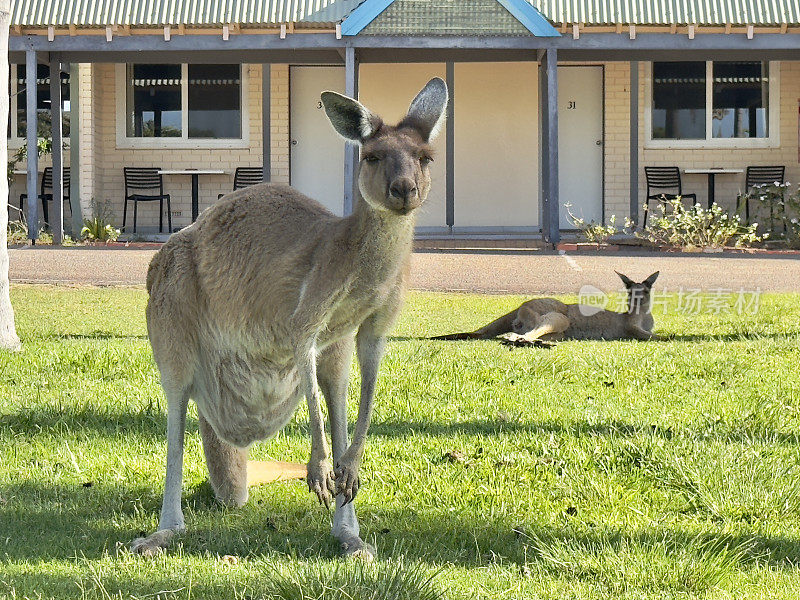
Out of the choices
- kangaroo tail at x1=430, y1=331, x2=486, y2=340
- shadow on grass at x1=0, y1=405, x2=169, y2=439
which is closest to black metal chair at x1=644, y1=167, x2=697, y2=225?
kangaroo tail at x1=430, y1=331, x2=486, y2=340

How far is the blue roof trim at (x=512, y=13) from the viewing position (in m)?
17.9

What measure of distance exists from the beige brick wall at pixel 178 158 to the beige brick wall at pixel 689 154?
21.5 ft

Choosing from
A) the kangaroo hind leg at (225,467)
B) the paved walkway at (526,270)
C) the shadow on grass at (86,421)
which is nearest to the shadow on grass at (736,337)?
the paved walkway at (526,270)

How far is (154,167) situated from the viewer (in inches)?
853

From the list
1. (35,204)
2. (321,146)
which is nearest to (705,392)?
(35,204)

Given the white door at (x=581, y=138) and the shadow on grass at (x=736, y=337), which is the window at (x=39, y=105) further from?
the shadow on grass at (x=736, y=337)

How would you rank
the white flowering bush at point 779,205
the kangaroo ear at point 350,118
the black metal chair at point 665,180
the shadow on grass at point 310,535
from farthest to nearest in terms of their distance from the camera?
the black metal chair at point 665,180 < the white flowering bush at point 779,205 < the shadow on grass at point 310,535 < the kangaroo ear at point 350,118

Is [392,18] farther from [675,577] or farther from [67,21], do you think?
[675,577]

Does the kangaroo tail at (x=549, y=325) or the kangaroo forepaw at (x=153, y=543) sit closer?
the kangaroo forepaw at (x=153, y=543)

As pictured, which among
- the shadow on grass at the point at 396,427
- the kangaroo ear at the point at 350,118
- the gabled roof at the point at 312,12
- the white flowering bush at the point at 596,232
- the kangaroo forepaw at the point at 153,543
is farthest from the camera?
the white flowering bush at the point at 596,232

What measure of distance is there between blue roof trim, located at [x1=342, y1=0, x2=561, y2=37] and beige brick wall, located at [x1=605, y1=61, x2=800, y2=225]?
378cm

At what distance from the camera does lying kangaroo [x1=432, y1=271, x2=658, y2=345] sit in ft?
32.2

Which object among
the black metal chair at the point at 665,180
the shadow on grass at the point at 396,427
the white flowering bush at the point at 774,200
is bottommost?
the shadow on grass at the point at 396,427

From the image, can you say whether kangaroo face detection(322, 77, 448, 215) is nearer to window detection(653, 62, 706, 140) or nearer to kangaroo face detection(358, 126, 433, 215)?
kangaroo face detection(358, 126, 433, 215)
